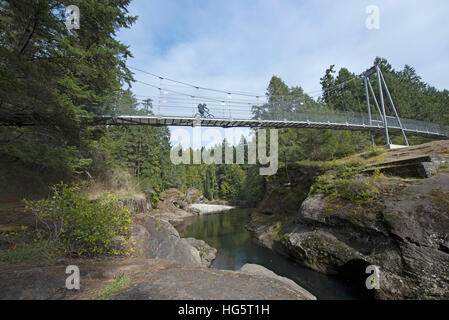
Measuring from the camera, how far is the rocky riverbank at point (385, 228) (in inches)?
201

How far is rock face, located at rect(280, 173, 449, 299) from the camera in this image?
5.02m

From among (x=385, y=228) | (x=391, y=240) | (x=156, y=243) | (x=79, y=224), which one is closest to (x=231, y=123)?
(x=156, y=243)

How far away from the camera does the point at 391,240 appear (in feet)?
19.5

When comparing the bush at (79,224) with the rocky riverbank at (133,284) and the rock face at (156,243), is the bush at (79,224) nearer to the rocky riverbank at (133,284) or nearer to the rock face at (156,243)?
the rocky riverbank at (133,284)

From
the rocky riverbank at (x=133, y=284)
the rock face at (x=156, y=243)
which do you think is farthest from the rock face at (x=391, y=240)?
the rock face at (x=156, y=243)

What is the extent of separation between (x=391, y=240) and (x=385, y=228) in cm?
36

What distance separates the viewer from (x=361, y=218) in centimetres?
696

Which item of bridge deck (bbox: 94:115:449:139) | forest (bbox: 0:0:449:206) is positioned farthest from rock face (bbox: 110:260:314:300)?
bridge deck (bbox: 94:115:449:139)

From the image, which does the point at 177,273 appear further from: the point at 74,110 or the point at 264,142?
the point at 264,142

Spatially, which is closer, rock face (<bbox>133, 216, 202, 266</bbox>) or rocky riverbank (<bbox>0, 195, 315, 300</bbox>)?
rocky riverbank (<bbox>0, 195, 315, 300</bbox>)

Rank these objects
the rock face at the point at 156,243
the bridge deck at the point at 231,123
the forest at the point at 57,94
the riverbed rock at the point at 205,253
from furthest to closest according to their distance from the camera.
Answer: the bridge deck at the point at 231,123 < the riverbed rock at the point at 205,253 < the rock face at the point at 156,243 < the forest at the point at 57,94

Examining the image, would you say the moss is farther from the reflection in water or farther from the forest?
the reflection in water

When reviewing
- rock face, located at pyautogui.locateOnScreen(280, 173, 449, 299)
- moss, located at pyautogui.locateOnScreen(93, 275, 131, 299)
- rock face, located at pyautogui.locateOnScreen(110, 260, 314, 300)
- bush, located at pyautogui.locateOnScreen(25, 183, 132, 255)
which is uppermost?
bush, located at pyautogui.locateOnScreen(25, 183, 132, 255)
